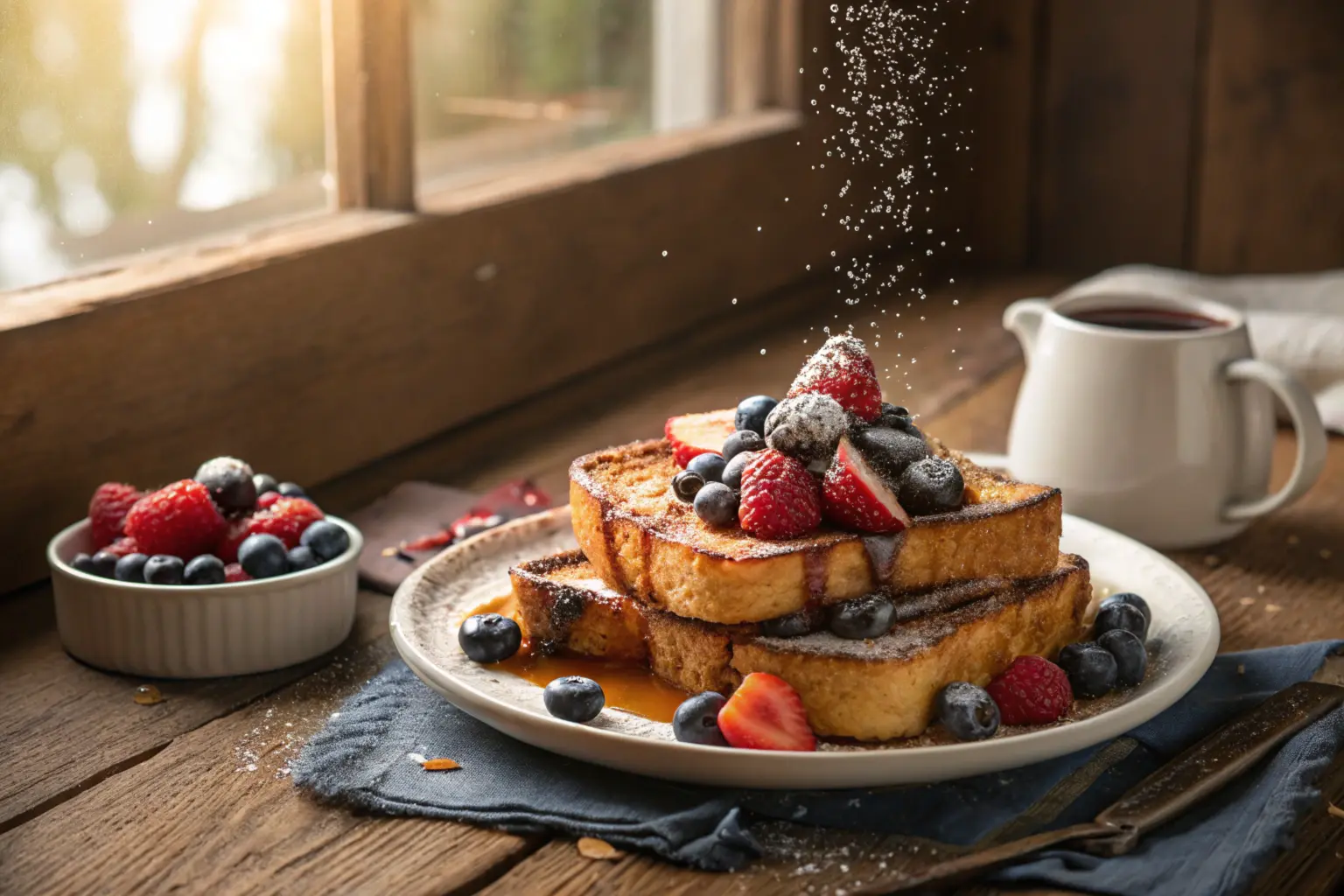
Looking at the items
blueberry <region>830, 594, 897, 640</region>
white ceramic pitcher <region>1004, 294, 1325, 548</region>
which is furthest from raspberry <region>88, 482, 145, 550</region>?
white ceramic pitcher <region>1004, 294, 1325, 548</region>

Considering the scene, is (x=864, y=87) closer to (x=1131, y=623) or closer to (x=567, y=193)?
(x=567, y=193)

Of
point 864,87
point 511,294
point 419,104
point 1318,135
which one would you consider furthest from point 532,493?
point 1318,135

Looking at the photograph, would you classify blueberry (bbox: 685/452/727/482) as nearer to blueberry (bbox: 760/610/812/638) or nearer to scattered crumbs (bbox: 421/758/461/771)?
blueberry (bbox: 760/610/812/638)

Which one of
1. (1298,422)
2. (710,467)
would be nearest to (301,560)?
(710,467)

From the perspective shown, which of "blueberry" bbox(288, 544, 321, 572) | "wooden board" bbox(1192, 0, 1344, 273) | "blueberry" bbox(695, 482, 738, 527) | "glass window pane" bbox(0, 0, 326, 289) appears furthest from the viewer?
"wooden board" bbox(1192, 0, 1344, 273)

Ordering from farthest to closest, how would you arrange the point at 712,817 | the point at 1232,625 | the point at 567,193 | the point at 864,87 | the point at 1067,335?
the point at 864,87
the point at 567,193
the point at 1067,335
the point at 1232,625
the point at 712,817

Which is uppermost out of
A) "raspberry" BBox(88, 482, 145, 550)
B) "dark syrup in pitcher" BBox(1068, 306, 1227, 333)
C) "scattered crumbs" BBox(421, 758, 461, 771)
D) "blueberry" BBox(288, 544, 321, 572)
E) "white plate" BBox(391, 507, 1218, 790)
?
"dark syrup in pitcher" BBox(1068, 306, 1227, 333)
